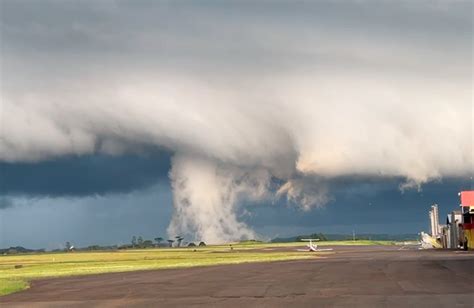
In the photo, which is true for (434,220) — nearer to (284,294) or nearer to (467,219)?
(467,219)

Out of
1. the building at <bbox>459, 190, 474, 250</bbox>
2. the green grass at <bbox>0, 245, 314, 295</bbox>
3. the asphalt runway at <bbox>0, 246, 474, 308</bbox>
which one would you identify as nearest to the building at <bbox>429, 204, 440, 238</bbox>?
the building at <bbox>459, 190, 474, 250</bbox>

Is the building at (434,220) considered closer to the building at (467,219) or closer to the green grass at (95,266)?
the building at (467,219)

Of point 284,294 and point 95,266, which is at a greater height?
point 284,294

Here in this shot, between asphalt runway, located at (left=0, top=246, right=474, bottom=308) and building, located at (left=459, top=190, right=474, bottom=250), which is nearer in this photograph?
asphalt runway, located at (left=0, top=246, right=474, bottom=308)

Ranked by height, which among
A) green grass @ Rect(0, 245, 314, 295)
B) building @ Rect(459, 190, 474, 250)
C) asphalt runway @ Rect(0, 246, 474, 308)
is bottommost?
green grass @ Rect(0, 245, 314, 295)

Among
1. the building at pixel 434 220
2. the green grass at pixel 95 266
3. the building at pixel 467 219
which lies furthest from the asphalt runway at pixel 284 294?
the building at pixel 434 220

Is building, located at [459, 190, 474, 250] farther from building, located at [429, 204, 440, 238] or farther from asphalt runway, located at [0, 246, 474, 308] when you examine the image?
asphalt runway, located at [0, 246, 474, 308]

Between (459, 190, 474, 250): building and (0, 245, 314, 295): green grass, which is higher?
(459, 190, 474, 250): building

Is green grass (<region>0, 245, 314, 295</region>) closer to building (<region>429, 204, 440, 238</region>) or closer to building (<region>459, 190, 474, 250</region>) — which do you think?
building (<region>459, 190, 474, 250</region>)

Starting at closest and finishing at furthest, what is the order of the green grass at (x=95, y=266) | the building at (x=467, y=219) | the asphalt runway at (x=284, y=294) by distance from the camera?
1. the asphalt runway at (x=284, y=294)
2. the green grass at (x=95, y=266)
3. the building at (x=467, y=219)

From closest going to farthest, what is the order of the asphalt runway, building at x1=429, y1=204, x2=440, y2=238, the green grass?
1. the asphalt runway
2. the green grass
3. building at x1=429, y1=204, x2=440, y2=238

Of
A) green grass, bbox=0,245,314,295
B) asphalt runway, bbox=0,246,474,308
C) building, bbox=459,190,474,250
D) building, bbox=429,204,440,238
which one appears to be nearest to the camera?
asphalt runway, bbox=0,246,474,308

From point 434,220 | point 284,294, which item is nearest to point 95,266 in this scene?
point 284,294

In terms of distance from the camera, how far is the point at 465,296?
89.3ft
